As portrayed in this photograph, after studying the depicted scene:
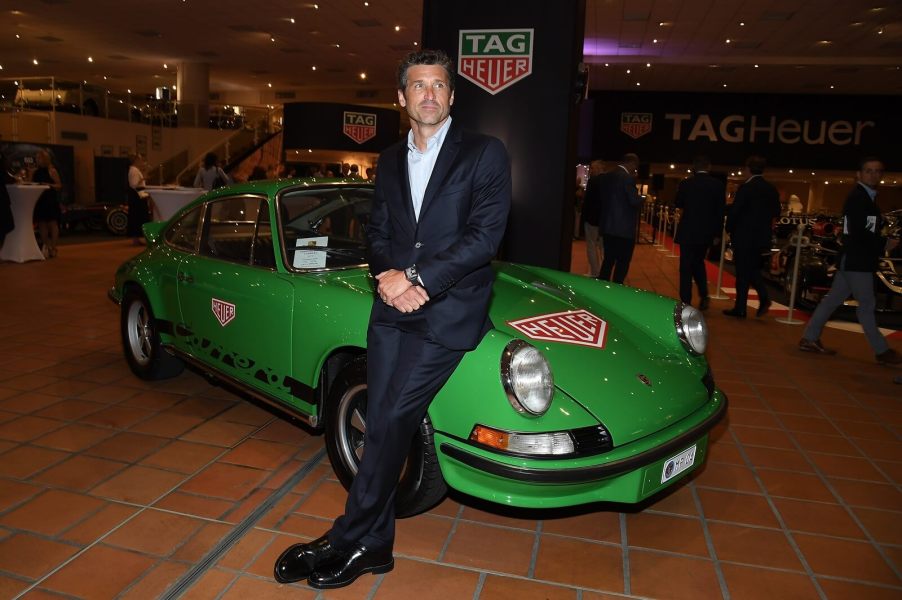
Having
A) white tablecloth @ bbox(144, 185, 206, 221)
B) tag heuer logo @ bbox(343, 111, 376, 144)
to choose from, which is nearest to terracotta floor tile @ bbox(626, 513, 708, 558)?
white tablecloth @ bbox(144, 185, 206, 221)

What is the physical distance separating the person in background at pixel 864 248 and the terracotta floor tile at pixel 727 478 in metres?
2.74

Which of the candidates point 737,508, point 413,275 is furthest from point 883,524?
point 413,275

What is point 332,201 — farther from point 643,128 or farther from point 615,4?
point 643,128

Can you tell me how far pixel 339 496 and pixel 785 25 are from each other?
53.6 feet

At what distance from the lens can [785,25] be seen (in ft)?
50.2

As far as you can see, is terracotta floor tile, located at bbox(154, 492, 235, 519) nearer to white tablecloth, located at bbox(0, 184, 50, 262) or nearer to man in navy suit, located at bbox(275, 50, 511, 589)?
man in navy suit, located at bbox(275, 50, 511, 589)

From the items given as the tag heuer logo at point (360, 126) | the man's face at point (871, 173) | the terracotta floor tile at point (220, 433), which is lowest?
the terracotta floor tile at point (220, 433)

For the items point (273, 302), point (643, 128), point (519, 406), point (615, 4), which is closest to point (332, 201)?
point (273, 302)

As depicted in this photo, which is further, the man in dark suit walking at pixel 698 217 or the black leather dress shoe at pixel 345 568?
the man in dark suit walking at pixel 698 217

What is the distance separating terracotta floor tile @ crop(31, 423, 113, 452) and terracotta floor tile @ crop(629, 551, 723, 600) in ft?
8.96

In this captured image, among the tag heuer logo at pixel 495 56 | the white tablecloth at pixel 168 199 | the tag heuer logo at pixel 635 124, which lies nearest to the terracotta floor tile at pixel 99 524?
the tag heuer logo at pixel 495 56

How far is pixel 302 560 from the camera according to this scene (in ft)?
7.68

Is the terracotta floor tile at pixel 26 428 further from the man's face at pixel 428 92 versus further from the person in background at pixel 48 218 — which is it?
the person in background at pixel 48 218

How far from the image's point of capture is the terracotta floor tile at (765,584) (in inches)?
93.0
